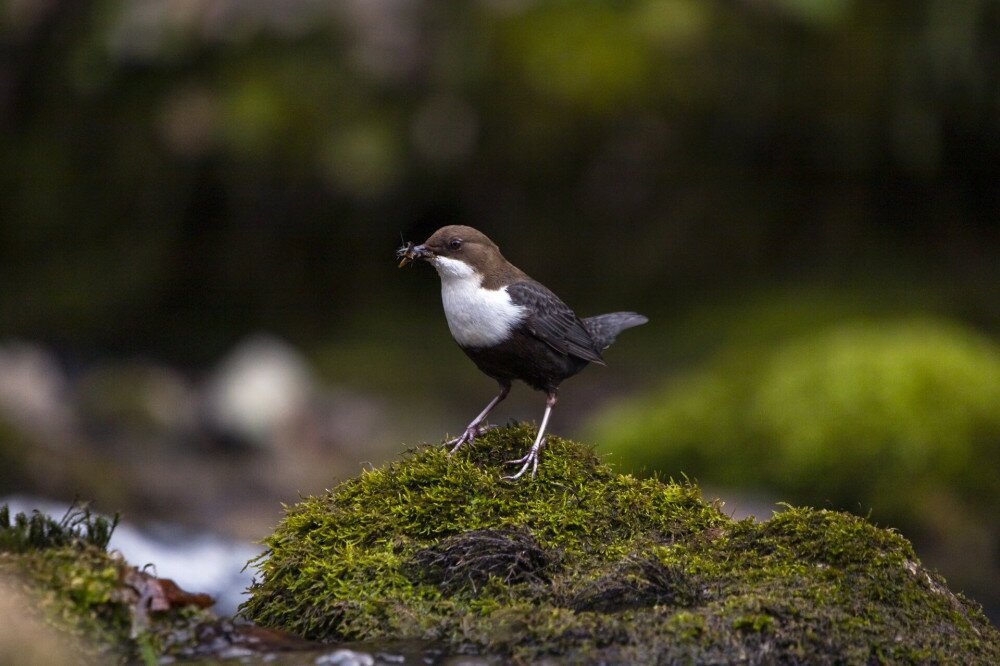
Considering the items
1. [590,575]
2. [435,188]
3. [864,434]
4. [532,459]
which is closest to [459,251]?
[532,459]

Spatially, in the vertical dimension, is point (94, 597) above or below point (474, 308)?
below

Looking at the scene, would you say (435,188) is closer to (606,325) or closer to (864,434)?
(864,434)

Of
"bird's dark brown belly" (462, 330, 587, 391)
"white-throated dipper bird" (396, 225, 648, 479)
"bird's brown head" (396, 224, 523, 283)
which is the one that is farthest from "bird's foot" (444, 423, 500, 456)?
"bird's brown head" (396, 224, 523, 283)

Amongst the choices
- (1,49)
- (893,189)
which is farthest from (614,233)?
(1,49)

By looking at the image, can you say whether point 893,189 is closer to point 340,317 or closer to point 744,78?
point 744,78

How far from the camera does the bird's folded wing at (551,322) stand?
14.7 ft

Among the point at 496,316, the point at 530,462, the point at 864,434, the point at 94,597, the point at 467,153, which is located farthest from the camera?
the point at 467,153

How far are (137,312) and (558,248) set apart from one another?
14.6 ft

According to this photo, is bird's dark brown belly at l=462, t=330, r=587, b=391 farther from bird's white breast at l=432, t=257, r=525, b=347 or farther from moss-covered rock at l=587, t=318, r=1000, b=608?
moss-covered rock at l=587, t=318, r=1000, b=608

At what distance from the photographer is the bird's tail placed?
5.06 metres

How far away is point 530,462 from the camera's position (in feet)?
13.3

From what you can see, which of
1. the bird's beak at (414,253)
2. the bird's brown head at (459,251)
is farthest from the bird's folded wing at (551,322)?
the bird's beak at (414,253)

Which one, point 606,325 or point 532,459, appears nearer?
point 532,459

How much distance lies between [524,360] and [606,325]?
877 mm
